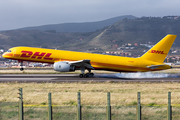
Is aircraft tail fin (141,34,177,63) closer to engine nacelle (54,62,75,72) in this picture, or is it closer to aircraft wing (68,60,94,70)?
aircraft wing (68,60,94,70)

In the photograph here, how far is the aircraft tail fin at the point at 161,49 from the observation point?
42344mm

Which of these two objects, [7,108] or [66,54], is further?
[66,54]

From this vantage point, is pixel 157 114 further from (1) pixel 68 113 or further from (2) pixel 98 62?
(2) pixel 98 62

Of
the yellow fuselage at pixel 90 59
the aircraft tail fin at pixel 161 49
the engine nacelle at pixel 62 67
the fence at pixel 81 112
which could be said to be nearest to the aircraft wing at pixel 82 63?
the engine nacelle at pixel 62 67

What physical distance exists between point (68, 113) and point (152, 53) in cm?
3469

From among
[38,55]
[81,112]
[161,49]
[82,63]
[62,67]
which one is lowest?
[81,112]

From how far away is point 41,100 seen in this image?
19.0 meters

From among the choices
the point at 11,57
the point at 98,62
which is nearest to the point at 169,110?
the point at 98,62

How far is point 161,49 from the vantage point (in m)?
42.6

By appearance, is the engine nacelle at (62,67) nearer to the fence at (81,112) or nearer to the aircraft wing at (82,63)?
the aircraft wing at (82,63)

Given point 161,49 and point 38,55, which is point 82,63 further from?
point 161,49

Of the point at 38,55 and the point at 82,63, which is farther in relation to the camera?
the point at 38,55

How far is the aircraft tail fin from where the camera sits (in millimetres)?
42344

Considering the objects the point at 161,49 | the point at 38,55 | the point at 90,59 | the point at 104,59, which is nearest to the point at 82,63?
the point at 90,59
